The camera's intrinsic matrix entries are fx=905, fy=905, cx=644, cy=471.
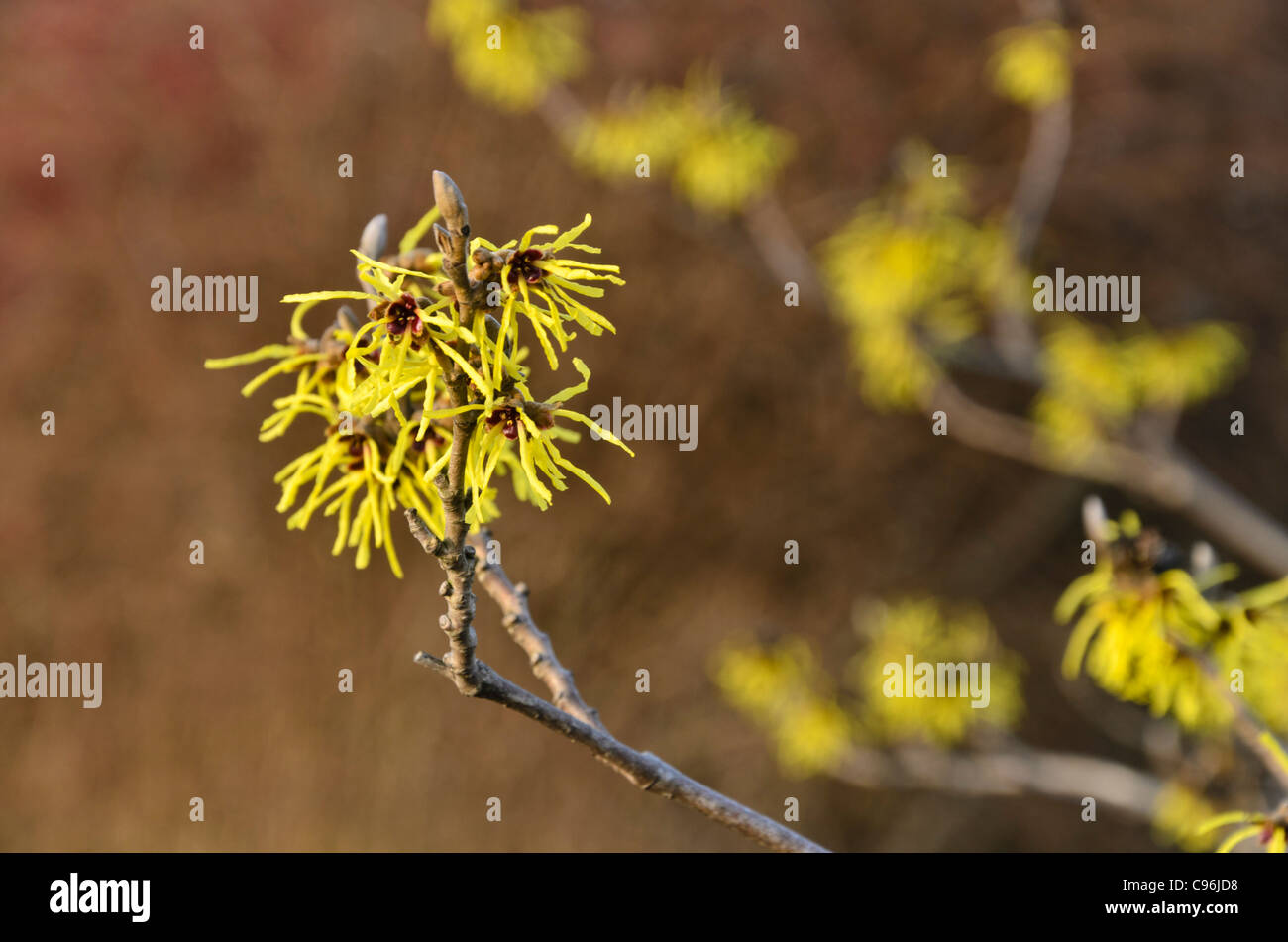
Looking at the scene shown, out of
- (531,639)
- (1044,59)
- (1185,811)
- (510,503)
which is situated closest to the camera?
(531,639)

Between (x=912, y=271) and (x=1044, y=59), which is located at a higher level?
(x=1044, y=59)

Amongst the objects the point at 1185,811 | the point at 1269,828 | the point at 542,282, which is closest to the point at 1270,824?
the point at 1269,828

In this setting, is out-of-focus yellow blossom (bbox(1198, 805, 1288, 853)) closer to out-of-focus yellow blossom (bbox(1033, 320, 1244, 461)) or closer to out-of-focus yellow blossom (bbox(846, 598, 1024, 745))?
out-of-focus yellow blossom (bbox(846, 598, 1024, 745))

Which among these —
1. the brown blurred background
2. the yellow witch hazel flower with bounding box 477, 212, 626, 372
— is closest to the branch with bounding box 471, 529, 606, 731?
the yellow witch hazel flower with bounding box 477, 212, 626, 372

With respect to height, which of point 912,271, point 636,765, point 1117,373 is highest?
point 912,271

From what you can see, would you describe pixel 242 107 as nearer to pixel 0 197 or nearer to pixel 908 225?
pixel 0 197

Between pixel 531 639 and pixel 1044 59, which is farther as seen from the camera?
pixel 1044 59

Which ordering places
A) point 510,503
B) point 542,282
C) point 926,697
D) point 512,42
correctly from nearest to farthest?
point 542,282, point 926,697, point 512,42, point 510,503

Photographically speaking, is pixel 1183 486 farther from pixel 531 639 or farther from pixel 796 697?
pixel 531 639
